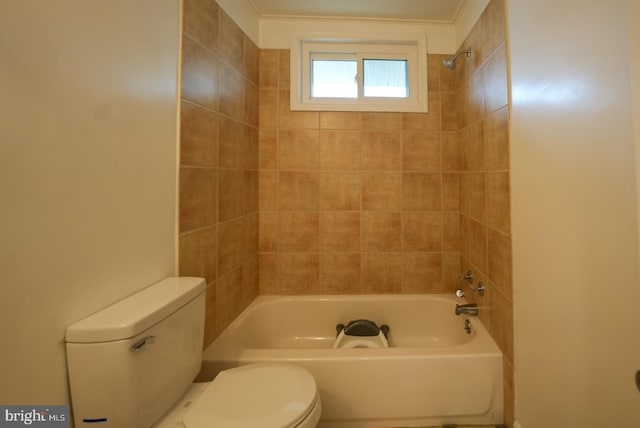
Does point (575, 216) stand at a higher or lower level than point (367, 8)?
lower

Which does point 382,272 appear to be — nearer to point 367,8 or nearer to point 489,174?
point 489,174

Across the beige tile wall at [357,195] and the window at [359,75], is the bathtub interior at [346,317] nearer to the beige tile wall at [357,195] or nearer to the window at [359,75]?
the beige tile wall at [357,195]

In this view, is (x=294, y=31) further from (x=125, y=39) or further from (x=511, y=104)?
(x=511, y=104)

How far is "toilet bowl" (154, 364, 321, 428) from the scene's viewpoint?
75cm

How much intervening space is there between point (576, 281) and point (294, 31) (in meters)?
2.09

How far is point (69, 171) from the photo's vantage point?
2.28 feet

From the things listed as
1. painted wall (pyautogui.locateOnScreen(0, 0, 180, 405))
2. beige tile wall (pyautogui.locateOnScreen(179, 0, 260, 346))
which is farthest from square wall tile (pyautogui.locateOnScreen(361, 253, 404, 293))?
painted wall (pyautogui.locateOnScreen(0, 0, 180, 405))

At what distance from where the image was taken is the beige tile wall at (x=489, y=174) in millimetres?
1173

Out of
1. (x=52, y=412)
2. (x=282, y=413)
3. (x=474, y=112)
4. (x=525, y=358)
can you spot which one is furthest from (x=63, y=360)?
(x=474, y=112)

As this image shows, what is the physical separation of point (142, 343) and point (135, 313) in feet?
0.28

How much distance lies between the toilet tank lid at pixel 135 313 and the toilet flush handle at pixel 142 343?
30 mm

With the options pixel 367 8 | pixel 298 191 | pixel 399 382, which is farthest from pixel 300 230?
pixel 367 8

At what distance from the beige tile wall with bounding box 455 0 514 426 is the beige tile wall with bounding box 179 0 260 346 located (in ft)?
4.56

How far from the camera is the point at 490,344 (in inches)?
49.3
